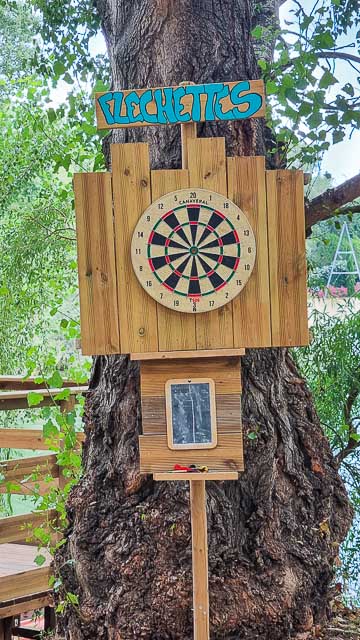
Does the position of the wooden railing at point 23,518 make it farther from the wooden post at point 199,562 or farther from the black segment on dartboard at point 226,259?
the black segment on dartboard at point 226,259

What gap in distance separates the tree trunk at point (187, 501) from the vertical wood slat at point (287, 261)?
480mm

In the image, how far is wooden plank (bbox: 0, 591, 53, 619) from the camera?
2.80 metres

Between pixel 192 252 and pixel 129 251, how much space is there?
0.13 m

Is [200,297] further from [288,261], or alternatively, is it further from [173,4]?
[173,4]

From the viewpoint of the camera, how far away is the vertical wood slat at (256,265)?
1520 mm

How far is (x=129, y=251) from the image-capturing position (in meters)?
1.51

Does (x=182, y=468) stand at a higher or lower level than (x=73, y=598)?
higher

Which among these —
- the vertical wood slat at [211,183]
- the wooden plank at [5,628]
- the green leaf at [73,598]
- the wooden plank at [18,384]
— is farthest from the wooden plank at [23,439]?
the vertical wood slat at [211,183]

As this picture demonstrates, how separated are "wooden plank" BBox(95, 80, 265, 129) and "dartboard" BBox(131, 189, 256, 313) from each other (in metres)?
0.17

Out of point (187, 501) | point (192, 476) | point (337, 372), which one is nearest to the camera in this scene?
point (192, 476)

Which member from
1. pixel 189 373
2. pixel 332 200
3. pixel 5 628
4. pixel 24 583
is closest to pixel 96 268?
pixel 189 373

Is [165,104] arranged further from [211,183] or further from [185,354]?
[185,354]

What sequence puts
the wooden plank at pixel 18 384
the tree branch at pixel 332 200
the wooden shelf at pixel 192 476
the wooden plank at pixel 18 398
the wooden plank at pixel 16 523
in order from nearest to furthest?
the wooden shelf at pixel 192 476
the tree branch at pixel 332 200
the wooden plank at pixel 18 398
the wooden plank at pixel 16 523
the wooden plank at pixel 18 384

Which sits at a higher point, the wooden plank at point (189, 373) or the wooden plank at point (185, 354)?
the wooden plank at point (185, 354)
